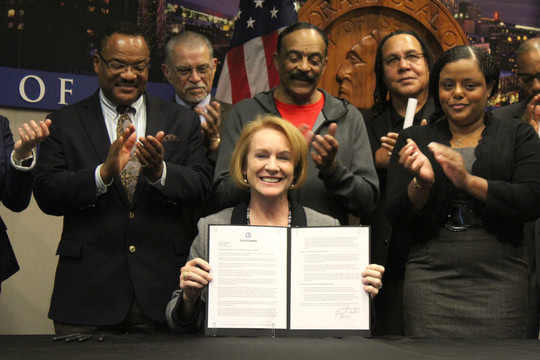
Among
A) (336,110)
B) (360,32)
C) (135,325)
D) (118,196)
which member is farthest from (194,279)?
(360,32)

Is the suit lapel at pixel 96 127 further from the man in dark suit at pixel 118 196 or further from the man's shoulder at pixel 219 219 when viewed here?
the man's shoulder at pixel 219 219

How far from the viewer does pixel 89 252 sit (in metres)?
2.94

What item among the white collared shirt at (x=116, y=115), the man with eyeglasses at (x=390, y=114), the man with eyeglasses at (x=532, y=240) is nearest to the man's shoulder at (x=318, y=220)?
the man with eyeglasses at (x=390, y=114)

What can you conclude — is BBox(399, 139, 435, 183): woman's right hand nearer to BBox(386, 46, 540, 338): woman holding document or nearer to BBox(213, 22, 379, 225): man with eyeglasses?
BBox(386, 46, 540, 338): woman holding document

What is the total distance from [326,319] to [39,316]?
8.82 ft

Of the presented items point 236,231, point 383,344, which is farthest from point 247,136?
point 383,344

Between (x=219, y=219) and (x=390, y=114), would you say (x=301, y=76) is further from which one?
(x=219, y=219)

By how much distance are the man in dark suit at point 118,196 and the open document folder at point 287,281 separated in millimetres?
783

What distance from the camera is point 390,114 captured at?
360 centimetres

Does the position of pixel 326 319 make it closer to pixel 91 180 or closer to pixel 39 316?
pixel 91 180

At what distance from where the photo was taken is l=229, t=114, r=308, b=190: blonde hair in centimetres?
270

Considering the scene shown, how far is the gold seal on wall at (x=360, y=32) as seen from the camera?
473 cm

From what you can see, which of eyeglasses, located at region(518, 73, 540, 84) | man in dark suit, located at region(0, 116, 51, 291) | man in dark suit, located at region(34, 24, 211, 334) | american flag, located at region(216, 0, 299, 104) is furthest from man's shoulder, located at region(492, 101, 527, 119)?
man in dark suit, located at region(0, 116, 51, 291)

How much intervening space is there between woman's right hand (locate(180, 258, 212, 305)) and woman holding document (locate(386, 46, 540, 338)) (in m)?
0.85
